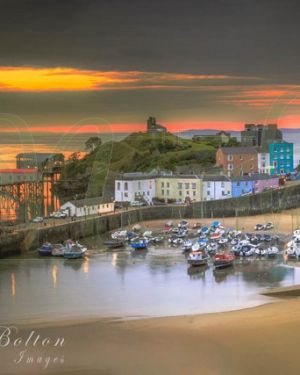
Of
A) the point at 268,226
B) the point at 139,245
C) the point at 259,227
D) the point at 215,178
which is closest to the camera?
the point at 139,245

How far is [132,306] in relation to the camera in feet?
21.5

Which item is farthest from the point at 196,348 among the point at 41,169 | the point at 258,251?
the point at 41,169

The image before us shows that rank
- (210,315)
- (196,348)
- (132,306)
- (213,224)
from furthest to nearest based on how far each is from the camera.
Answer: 1. (213,224)
2. (132,306)
3. (210,315)
4. (196,348)

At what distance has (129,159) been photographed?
2114 cm

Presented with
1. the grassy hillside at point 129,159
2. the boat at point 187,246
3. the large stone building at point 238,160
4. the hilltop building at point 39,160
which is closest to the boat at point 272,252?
the boat at point 187,246

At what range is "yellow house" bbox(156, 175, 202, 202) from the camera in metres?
15.3

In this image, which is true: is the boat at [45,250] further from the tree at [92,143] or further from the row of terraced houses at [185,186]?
→ the tree at [92,143]

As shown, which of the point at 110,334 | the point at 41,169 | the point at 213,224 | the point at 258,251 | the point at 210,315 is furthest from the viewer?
the point at 41,169

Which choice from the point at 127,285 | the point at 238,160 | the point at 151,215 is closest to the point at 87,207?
the point at 151,215

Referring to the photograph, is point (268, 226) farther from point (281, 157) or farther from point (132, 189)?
point (281, 157)

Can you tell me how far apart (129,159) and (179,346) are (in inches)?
632

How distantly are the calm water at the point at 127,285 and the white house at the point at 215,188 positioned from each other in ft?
19.2

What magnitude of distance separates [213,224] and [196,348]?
22.8 ft

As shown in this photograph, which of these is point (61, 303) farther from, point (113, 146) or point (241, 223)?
point (113, 146)
